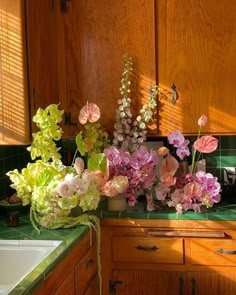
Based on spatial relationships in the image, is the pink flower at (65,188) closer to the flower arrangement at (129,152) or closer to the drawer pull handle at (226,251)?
the flower arrangement at (129,152)

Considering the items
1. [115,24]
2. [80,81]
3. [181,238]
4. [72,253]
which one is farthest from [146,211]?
[115,24]

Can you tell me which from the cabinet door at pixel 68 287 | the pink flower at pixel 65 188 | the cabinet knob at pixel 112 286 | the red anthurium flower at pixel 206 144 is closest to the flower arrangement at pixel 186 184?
the red anthurium flower at pixel 206 144

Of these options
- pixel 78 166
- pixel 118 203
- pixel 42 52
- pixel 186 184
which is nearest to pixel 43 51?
pixel 42 52

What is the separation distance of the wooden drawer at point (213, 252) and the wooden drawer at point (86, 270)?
0.49 m

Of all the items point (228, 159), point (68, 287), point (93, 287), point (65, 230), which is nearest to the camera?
point (68, 287)

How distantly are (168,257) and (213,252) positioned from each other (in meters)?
0.22

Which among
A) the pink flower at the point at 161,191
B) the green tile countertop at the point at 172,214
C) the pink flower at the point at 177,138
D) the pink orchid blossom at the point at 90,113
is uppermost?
the pink orchid blossom at the point at 90,113

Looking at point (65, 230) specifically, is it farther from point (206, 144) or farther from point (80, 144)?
point (206, 144)

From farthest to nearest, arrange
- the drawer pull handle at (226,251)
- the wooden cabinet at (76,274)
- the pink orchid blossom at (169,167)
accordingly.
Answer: the pink orchid blossom at (169,167) → the drawer pull handle at (226,251) → the wooden cabinet at (76,274)

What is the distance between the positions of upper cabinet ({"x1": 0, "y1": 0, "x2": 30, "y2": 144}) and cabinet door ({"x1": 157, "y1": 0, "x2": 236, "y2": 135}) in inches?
31.5

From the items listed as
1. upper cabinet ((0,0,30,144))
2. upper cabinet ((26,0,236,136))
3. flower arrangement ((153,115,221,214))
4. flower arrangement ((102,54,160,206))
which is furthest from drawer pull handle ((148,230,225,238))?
upper cabinet ((0,0,30,144))

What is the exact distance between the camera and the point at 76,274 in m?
2.01

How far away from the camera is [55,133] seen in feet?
6.93

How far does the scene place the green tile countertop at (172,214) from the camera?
2.33m
